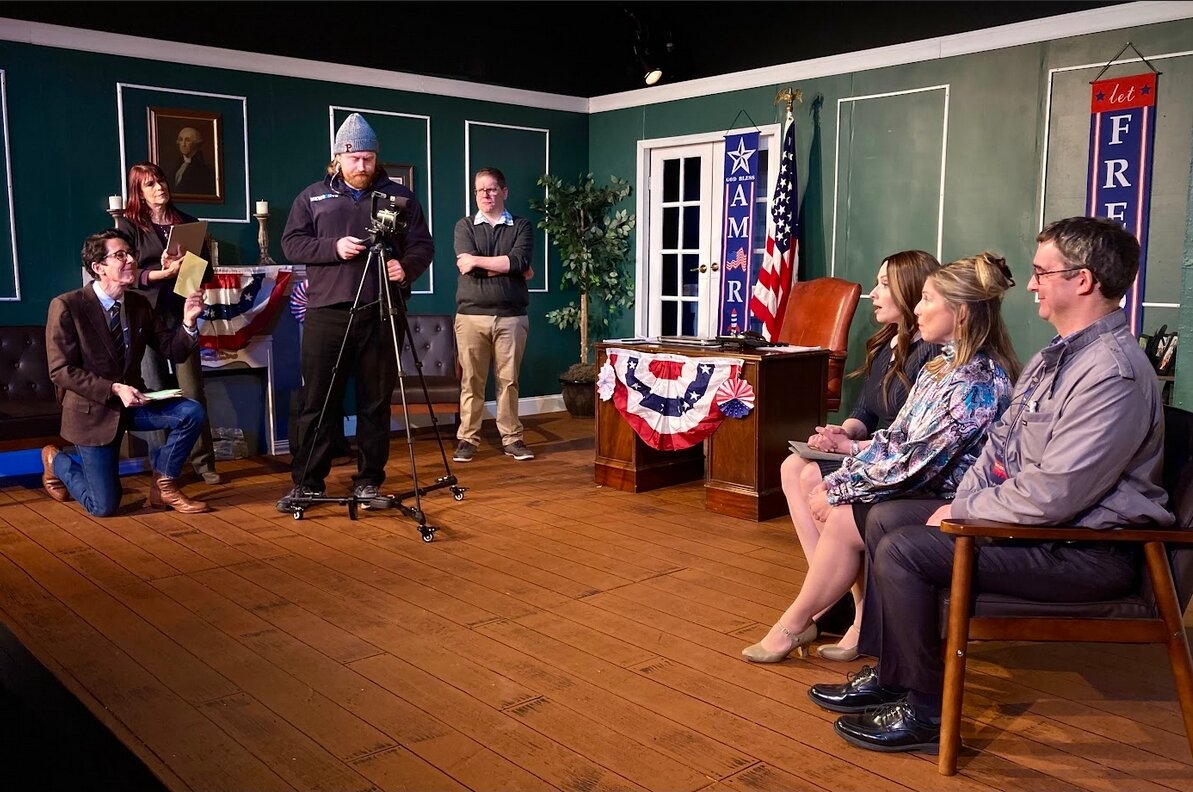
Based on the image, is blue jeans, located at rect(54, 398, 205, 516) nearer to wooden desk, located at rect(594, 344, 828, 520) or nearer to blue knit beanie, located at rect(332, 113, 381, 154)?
blue knit beanie, located at rect(332, 113, 381, 154)

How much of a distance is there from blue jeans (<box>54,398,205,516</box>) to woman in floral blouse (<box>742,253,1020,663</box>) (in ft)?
A: 10.5

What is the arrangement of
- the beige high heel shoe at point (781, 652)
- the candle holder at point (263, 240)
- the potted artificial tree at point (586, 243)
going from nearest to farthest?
1. the beige high heel shoe at point (781, 652)
2. the candle holder at point (263, 240)
3. the potted artificial tree at point (586, 243)

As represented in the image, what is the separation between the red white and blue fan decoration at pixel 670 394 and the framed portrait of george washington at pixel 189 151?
286 centimetres

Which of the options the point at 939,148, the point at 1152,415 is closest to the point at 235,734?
the point at 1152,415

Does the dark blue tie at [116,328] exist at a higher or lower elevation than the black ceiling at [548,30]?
lower

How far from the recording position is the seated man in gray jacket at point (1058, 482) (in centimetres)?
213

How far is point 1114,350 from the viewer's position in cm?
215

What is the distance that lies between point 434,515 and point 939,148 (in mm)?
3681

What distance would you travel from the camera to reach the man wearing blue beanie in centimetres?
445

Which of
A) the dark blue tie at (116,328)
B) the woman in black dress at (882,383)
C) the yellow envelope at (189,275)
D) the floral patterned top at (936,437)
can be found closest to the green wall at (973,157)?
the woman in black dress at (882,383)

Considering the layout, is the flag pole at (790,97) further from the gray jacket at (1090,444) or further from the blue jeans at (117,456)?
the gray jacket at (1090,444)

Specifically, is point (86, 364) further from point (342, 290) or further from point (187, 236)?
point (342, 290)

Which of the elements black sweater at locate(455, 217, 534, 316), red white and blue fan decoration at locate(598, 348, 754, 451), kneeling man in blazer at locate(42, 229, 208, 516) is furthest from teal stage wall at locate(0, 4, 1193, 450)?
red white and blue fan decoration at locate(598, 348, 754, 451)

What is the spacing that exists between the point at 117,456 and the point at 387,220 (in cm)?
172
